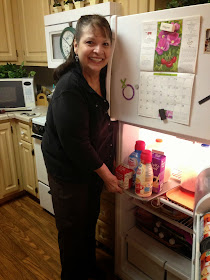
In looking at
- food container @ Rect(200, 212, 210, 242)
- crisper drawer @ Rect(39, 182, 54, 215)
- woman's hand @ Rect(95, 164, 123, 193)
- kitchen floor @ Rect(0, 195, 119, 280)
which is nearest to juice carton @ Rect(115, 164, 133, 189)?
woman's hand @ Rect(95, 164, 123, 193)

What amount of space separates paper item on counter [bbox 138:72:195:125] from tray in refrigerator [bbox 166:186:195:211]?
0.41 meters

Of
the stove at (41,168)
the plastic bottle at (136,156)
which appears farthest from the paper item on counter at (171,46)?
the stove at (41,168)

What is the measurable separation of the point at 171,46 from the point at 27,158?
186 cm

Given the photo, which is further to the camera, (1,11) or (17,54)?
(17,54)

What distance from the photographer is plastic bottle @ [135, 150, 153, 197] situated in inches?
48.4

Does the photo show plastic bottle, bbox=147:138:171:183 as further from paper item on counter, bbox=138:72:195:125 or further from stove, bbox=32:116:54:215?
stove, bbox=32:116:54:215

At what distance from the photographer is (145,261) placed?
5.16 ft

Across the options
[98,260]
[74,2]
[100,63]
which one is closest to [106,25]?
[100,63]

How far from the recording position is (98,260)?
1.91m

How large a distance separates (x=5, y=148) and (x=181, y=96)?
1927mm

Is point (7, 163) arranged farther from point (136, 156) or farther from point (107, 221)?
point (136, 156)

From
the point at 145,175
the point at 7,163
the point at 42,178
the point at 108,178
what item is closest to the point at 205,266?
the point at 145,175

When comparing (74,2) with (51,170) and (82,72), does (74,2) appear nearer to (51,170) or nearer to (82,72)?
(82,72)

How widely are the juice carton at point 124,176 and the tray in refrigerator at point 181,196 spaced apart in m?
0.21
